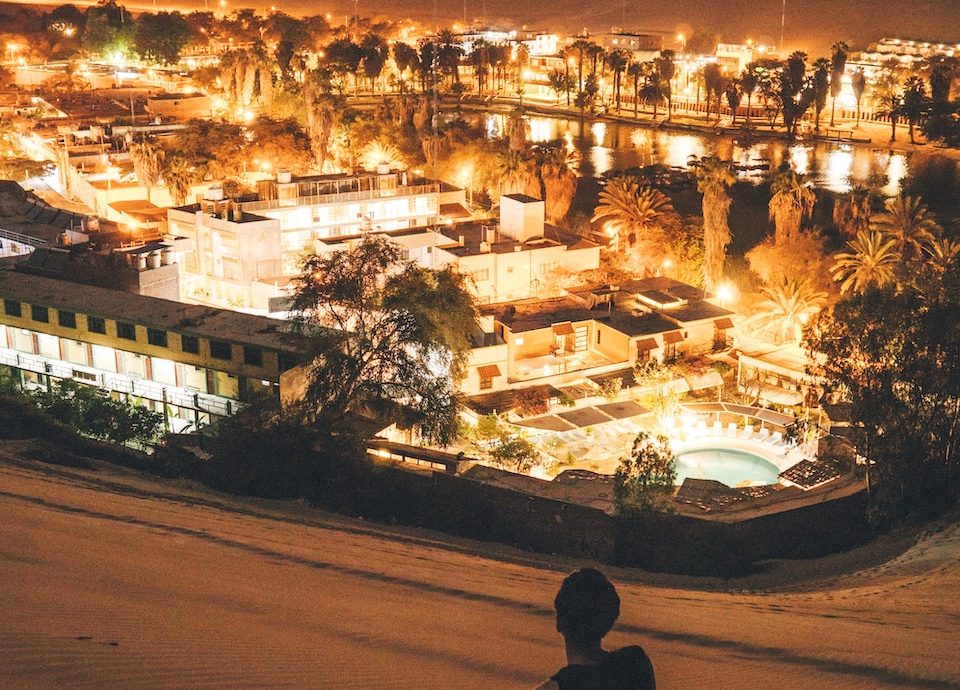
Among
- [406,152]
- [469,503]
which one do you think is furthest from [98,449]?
[406,152]

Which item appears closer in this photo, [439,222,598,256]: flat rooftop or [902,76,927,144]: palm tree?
[439,222,598,256]: flat rooftop

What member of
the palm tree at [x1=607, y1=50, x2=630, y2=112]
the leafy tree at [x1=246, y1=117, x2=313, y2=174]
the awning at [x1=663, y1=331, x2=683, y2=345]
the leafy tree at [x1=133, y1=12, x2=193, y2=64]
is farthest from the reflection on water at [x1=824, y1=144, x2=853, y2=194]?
the leafy tree at [x1=133, y1=12, x2=193, y2=64]

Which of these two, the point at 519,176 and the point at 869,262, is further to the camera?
the point at 519,176

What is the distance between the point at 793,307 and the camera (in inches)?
1024

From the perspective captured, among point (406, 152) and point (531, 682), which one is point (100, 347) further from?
point (406, 152)

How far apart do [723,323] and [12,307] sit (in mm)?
16191

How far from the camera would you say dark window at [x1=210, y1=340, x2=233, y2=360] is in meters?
19.5

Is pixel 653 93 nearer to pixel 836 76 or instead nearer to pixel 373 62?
pixel 836 76

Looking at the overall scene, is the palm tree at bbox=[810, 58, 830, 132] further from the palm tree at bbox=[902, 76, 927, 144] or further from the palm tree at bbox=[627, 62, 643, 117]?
the palm tree at bbox=[627, 62, 643, 117]

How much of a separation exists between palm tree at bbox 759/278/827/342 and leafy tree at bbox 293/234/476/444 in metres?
11.0

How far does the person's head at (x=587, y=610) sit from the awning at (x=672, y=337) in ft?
69.9

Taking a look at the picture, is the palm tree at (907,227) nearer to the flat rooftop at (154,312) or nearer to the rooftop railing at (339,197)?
the rooftop railing at (339,197)

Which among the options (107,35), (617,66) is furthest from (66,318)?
(107,35)

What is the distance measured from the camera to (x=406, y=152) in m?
57.4
